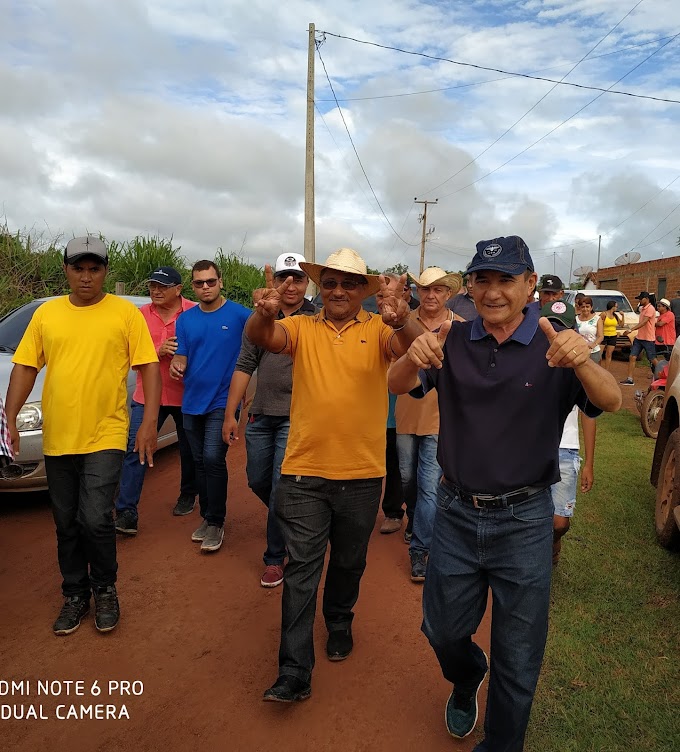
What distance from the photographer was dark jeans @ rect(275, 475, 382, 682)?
3023 mm

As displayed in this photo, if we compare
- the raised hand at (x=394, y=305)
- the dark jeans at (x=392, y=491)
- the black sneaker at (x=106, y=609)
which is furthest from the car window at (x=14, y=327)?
the raised hand at (x=394, y=305)

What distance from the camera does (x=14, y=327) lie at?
6.39m

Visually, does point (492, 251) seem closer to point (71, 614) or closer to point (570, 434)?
point (570, 434)

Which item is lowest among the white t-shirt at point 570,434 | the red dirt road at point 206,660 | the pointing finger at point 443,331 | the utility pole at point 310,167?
the red dirt road at point 206,660

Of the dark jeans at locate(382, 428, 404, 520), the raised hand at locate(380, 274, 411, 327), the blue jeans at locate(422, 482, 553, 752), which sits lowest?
the dark jeans at locate(382, 428, 404, 520)

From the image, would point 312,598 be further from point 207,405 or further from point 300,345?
point 207,405

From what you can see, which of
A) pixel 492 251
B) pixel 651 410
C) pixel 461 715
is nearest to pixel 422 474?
pixel 461 715

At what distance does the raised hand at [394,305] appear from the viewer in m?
2.78

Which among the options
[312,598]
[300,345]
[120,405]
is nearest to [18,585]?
[120,405]

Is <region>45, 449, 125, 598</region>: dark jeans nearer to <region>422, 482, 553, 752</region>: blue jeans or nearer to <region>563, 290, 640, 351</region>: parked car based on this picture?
<region>422, 482, 553, 752</region>: blue jeans

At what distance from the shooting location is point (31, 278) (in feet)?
40.2

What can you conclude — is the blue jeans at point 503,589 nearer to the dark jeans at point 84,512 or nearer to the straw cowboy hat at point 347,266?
the straw cowboy hat at point 347,266

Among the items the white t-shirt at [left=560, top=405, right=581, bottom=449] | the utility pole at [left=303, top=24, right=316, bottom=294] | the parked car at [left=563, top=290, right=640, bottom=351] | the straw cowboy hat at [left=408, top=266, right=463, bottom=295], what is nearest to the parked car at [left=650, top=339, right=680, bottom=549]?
the white t-shirt at [left=560, top=405, right=581, bottom=449]

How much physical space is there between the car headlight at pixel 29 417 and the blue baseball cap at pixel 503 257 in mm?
3909
